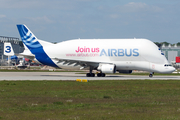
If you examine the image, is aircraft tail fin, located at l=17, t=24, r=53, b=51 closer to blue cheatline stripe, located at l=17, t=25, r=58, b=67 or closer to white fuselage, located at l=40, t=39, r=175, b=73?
blue cheatline stripe, located at l=17, t=25, r=58, b=67

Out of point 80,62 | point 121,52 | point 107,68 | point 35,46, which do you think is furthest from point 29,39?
point 121,52

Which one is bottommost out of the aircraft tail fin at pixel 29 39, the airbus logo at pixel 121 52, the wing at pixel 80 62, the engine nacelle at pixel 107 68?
the engine nacelle at pixel 107 68

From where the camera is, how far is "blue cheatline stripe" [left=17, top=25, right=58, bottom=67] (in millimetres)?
48375

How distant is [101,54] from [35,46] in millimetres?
11956

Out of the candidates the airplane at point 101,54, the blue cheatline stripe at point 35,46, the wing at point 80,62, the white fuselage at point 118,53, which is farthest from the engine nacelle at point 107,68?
the blue cheatline stripe at point 35,46

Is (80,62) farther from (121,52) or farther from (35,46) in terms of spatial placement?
(35,46)

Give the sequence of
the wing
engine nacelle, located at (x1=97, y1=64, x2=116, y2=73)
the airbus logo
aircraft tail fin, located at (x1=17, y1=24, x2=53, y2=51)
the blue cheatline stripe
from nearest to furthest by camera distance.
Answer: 1. engine nacelle, located at (x1=97, y1=64, x2=116, y2=73)
2. the airbus logo
3. the wing
4. the blue cheatline stripe
5. aircraft tail fin, located at (x1=17, y1=24, x2=53, y2=51)

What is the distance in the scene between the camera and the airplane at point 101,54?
43.3 metres

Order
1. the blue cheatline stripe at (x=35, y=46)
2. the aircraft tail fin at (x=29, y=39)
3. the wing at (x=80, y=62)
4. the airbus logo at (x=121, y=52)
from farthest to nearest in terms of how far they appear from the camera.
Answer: the aircraft tail fin at (x=29, y=39)
the blue cheatline stripe at (x=35, y=46)
the wing at (x=80, y=62)
the airbus logo at (x=121, y=52)

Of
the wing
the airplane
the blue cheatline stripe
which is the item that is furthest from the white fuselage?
the blue cheatline stripe

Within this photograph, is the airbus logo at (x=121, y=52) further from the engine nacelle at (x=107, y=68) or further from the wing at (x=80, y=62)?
the wing at (x=80, y=62)
